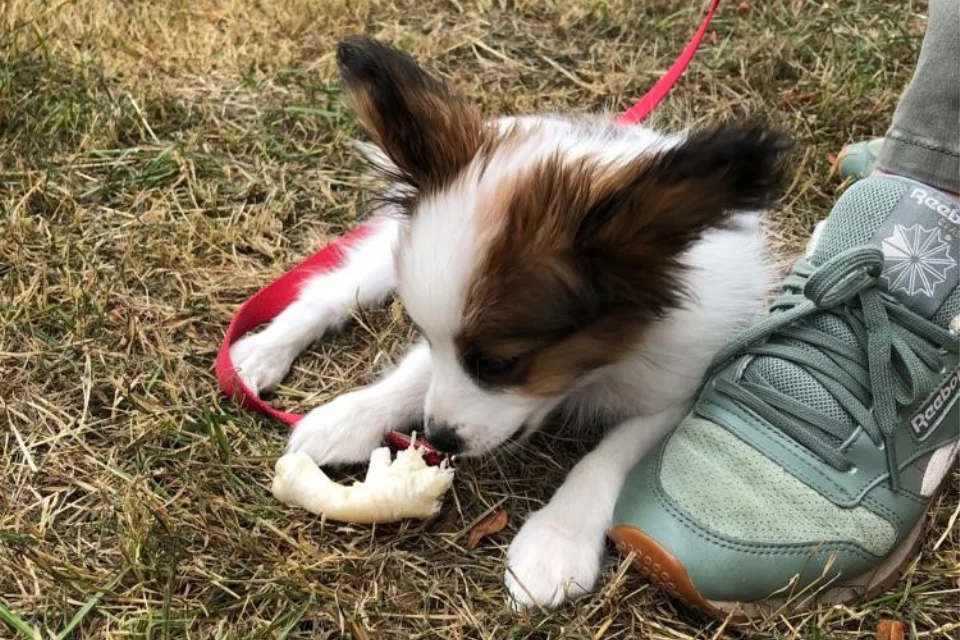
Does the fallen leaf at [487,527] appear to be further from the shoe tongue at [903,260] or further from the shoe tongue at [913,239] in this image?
the shoe tongue at [913,239]

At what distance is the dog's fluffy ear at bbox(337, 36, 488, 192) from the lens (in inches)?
77.7

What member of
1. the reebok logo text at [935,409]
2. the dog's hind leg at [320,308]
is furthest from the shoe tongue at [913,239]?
the dog's hind leg at [320,308]

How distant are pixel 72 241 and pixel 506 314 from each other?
1.69 metres

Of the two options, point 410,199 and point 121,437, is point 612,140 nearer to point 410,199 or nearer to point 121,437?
point 410,199

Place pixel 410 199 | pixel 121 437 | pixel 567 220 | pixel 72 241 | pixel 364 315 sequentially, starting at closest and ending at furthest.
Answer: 1. pixel 567 220
2. pixel 410 199
3. pixel 121 437
4. pixel 364 315
5. pixel 72 241

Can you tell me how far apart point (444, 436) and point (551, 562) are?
0.34 metres

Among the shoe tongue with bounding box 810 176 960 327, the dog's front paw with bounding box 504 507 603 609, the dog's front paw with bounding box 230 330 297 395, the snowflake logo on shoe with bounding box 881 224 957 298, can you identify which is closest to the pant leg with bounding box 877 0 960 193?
Result: the shoe tongue with bounding box 810 176 960 327

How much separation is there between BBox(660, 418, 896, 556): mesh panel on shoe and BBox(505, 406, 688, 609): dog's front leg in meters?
0.17

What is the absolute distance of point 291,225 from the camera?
3125 mm

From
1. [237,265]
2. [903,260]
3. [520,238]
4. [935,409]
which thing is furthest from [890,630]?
[237,265]

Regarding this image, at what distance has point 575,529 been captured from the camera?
201cm

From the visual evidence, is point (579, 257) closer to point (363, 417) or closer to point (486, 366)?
point (486, 366)

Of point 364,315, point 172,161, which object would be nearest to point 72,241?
point 172,161

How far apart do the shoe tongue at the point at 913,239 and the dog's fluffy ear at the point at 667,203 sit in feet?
1.66
